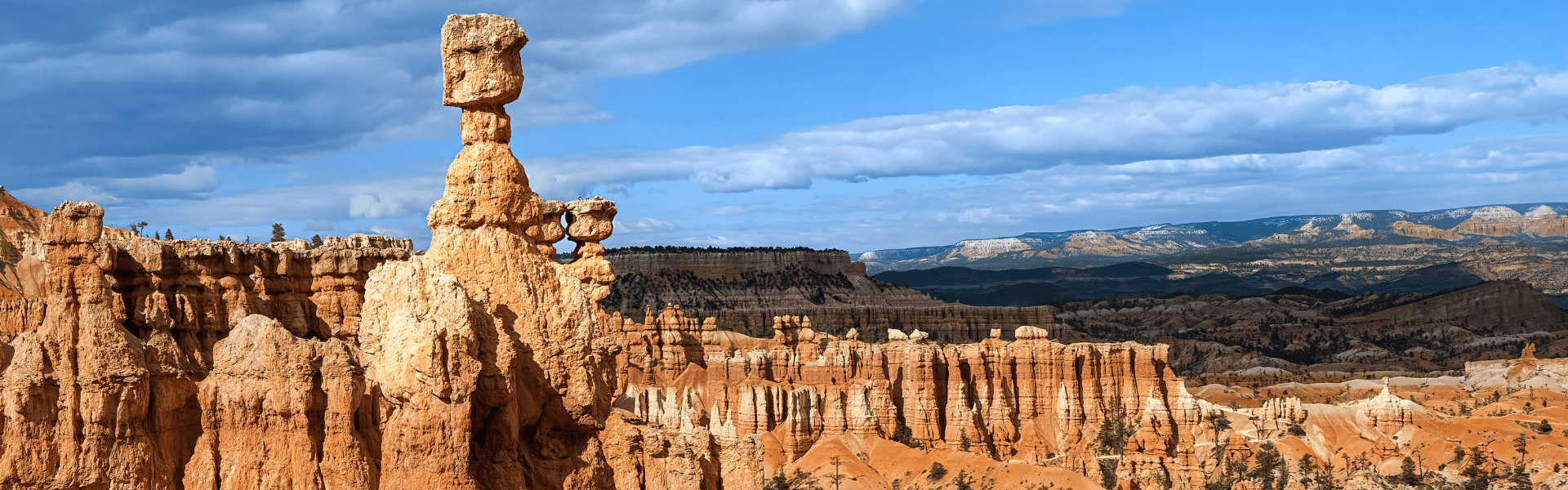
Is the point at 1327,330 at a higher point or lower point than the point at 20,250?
lower

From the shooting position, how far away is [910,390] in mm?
59156

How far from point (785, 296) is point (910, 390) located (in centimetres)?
8502

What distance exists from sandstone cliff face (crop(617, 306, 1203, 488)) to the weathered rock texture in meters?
54.0

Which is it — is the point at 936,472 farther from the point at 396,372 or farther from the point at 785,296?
the point at 785,296

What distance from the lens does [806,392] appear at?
56.5 meters

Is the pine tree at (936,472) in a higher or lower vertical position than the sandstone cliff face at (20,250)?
lower

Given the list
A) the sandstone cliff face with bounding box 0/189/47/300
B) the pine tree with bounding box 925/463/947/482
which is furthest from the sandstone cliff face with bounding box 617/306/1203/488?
the sandstone cliff face with bounding box 0/189/47/300

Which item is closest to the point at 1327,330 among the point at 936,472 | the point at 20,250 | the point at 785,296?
the point at 785,296

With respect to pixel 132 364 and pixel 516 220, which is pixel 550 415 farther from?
pixel 132 364

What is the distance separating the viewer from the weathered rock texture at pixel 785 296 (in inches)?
4948

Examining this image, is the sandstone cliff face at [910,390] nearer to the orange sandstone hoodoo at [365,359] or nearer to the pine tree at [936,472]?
the pine tree at [936,472]

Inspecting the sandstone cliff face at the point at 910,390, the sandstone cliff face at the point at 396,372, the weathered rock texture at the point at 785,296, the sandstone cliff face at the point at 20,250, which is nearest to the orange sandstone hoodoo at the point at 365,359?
the sandstone cliff face at the point at 396,372

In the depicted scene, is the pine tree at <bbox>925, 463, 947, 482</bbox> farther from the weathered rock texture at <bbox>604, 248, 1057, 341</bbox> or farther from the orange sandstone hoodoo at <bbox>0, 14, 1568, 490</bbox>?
the weathered rock texture at <bbox>604, 248, 1057, 341</bbox>

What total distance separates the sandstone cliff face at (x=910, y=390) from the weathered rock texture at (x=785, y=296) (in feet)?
177
